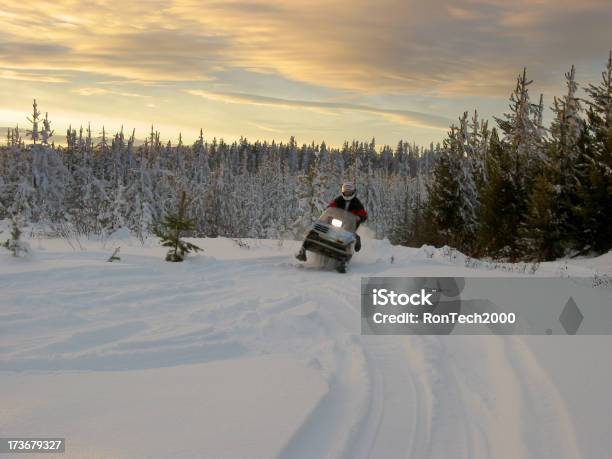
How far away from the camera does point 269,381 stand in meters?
4.91

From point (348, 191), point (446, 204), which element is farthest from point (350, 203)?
point (446, 204)

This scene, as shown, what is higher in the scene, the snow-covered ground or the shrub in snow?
the shrub in snow

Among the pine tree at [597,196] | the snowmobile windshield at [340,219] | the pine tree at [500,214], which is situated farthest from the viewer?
the pine tree at [500,214]

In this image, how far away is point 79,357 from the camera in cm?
542

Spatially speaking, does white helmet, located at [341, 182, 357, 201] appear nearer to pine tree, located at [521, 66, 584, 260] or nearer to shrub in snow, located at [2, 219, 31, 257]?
shrub in snow, located at [2, 219, 31, 257]

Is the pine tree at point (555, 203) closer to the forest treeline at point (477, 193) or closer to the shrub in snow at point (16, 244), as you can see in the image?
the forest treeline at point (477, 193)

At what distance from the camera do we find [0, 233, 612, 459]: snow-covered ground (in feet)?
12.5

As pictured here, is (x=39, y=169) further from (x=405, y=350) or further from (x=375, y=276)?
(x=405, y=350)

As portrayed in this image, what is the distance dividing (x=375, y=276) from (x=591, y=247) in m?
16.2

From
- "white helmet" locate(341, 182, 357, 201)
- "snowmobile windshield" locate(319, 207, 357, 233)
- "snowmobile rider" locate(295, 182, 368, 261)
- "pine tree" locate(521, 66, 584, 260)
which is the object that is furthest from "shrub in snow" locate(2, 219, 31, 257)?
"pine tree" locate(521, 66, 584, 260)

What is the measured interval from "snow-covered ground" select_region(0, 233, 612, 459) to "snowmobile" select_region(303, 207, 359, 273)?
3.78m

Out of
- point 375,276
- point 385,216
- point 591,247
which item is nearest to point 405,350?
point 375,276

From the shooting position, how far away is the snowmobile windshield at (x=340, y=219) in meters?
13.3

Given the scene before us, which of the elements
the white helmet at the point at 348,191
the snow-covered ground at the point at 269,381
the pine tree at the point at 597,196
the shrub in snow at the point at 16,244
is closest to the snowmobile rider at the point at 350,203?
the white helmet at the point at 348,191
